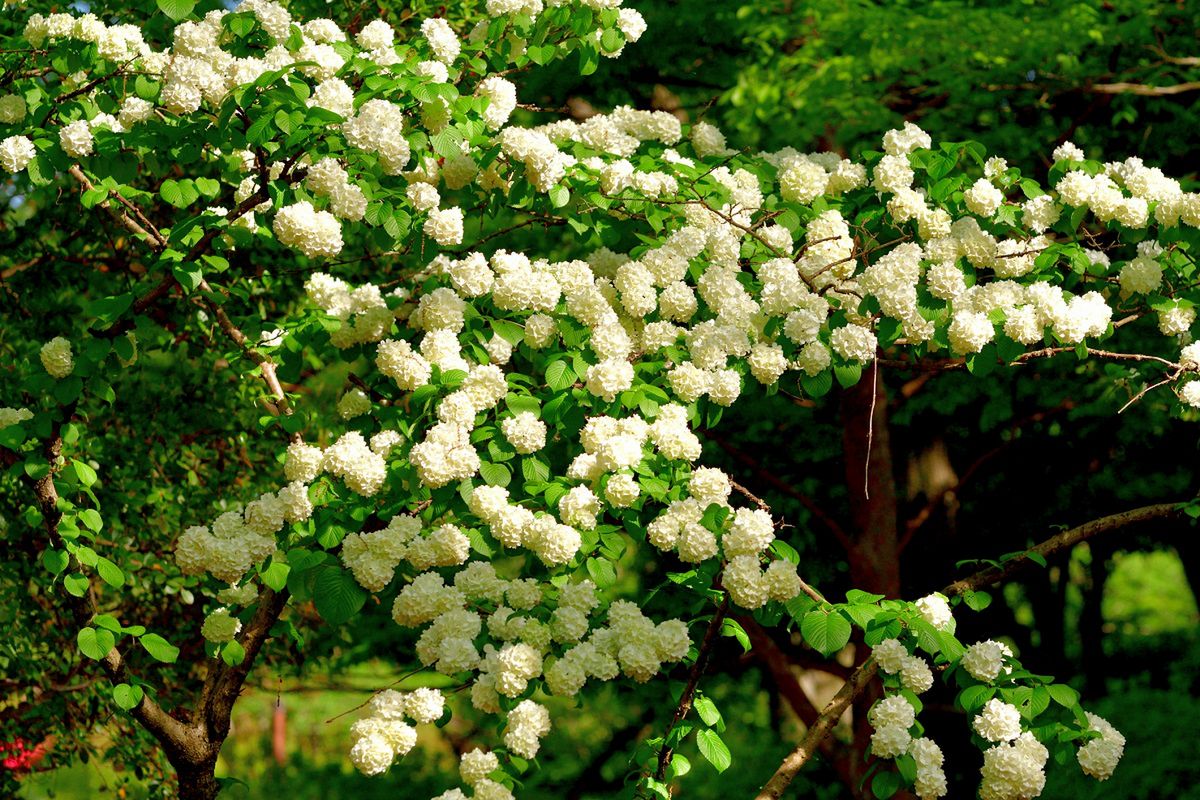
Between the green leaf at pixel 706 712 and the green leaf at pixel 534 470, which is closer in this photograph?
the green leaf at pixel 706 712

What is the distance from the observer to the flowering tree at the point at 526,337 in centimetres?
350

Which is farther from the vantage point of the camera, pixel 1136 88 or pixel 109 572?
pixel 1136 88

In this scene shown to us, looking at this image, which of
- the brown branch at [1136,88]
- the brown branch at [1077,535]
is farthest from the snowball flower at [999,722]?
the brown branch at [1136,88]

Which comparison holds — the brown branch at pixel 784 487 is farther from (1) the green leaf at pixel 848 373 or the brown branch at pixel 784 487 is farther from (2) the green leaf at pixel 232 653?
(2) the green leaf at pixel 232 653

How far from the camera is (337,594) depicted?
3.41 metres

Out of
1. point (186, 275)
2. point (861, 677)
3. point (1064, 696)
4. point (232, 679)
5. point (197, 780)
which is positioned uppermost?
point (186, 275)

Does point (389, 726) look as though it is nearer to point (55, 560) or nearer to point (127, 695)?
point (127, 695)

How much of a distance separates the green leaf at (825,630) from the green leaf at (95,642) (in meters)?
1.96

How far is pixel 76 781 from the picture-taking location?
1181 centimetres

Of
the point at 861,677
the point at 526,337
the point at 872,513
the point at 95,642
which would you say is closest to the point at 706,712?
the point at 861,677

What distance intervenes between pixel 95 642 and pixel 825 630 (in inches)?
80.7

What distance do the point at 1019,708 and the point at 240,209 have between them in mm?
2720

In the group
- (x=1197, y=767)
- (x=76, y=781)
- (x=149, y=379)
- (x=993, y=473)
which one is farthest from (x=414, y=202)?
(x=76, y=781)

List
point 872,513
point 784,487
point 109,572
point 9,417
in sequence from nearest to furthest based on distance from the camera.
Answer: point 109,572 → point 9,417 → point 872,513 → point 784,487
